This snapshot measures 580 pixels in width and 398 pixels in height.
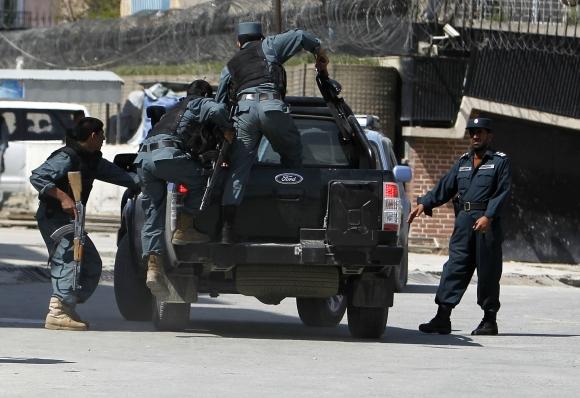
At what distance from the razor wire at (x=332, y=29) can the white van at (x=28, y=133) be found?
3639 millimetres

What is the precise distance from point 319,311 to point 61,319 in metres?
2.44

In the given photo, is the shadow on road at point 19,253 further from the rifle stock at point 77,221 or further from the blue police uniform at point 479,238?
the blue police uniform at point 479,238

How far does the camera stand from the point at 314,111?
1286 cm

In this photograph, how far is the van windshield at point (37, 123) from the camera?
92.8 ft

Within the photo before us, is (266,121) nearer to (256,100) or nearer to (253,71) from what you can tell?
(256,100)

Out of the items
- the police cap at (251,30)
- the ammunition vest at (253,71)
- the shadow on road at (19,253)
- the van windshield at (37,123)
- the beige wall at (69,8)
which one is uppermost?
the police cap at (251,30)

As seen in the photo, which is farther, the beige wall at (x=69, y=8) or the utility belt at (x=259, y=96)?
the beige wall at (x=69, y=8)

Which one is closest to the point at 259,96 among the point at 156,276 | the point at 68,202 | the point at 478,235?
the point at 156,276

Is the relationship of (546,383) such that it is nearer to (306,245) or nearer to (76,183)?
(306,245)

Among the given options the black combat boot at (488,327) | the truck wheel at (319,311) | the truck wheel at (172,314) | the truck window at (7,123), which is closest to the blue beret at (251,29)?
the truck wheel at (172,314)

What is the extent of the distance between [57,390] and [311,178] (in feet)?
12.4

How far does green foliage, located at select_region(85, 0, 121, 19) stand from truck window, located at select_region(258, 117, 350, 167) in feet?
123

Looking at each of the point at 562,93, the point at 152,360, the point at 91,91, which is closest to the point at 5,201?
the point at 91,91

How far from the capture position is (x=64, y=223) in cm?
1237
